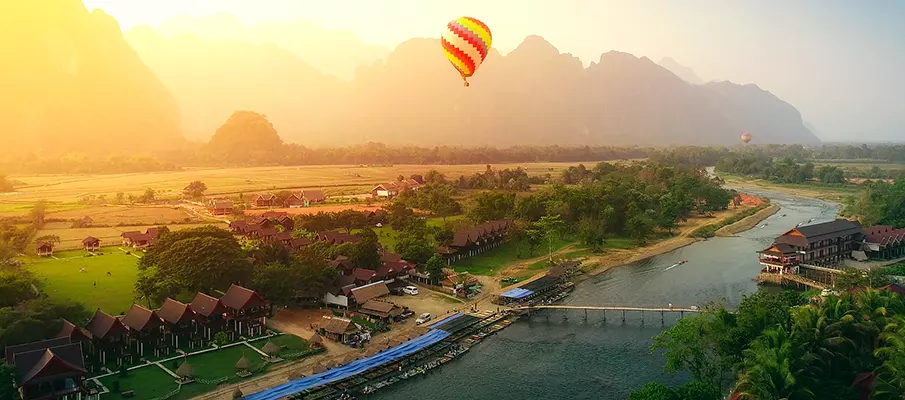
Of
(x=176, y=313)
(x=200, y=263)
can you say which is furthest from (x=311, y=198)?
(x=176, y=313)

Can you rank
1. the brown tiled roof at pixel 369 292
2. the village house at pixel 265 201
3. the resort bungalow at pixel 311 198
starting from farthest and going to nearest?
the resort bungalow at pixel 311 198, the village house at pixel 265 201, the brown tiled roof at pixel 369 292

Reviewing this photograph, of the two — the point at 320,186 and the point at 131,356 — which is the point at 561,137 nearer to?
the point at 320,186

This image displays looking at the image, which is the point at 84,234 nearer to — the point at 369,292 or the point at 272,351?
the point at 369,292

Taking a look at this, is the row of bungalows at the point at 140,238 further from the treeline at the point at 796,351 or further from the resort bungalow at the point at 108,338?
the treeline at the point at 796,351

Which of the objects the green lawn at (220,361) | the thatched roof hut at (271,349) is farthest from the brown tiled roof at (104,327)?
the thatched roof hut at (271,349)

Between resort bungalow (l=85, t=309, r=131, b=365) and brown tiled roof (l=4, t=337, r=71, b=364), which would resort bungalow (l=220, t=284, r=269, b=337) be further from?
brown tiled roof (l=4, t=337, r=71, b=364)

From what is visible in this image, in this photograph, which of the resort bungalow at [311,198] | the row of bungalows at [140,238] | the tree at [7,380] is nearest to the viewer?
the tree at [7,380]

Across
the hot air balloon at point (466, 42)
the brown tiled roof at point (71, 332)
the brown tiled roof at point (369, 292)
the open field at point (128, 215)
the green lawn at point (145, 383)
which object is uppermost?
the hot air balloon at point (466, 42)

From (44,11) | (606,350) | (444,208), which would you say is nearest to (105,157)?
(44,11)
